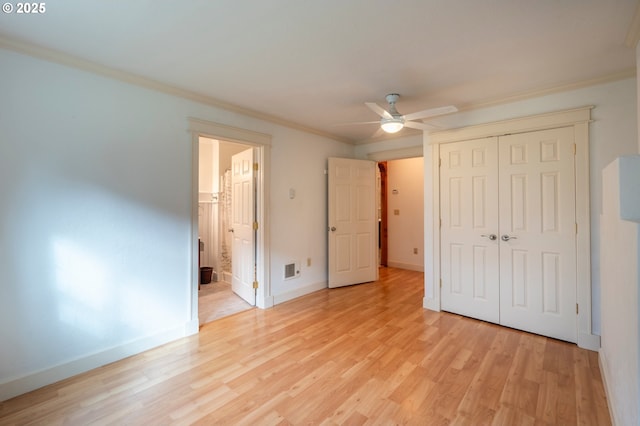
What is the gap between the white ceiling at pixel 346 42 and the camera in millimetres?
1658

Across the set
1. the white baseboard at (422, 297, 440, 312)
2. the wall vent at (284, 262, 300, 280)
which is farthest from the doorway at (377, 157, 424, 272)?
the wall vent at (284, 262, 300, 280)

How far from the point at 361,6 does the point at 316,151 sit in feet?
8.90

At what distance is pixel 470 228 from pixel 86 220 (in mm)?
3716

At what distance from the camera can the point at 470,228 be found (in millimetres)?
3238

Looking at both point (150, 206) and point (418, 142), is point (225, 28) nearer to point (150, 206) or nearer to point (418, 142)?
point (150, 206)

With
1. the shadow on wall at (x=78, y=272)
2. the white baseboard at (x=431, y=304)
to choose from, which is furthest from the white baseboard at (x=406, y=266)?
the shadow on wall at (x=78, y=272)

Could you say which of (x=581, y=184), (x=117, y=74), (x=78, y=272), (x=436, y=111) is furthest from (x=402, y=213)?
(x=78, y=272)

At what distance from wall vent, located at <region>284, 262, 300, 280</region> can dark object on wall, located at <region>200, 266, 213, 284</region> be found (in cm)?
163

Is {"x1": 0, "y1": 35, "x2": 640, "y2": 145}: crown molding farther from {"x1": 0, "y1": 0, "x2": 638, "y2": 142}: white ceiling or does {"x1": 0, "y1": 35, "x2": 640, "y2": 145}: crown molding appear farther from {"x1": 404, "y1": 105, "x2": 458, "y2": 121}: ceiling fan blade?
{"x1": 404, "y1": 105, "x2": 458, "y2": 121}: ceiling fan blade

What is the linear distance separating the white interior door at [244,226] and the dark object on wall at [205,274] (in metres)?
0.79

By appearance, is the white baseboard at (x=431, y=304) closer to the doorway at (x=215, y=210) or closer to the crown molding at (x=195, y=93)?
the crown molding at (x=195, y=93)

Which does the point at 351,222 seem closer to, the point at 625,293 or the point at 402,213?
the point at 402,213

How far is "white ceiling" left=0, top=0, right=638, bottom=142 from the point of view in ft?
5.44

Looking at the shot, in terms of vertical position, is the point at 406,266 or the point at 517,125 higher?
the point at 517,125
